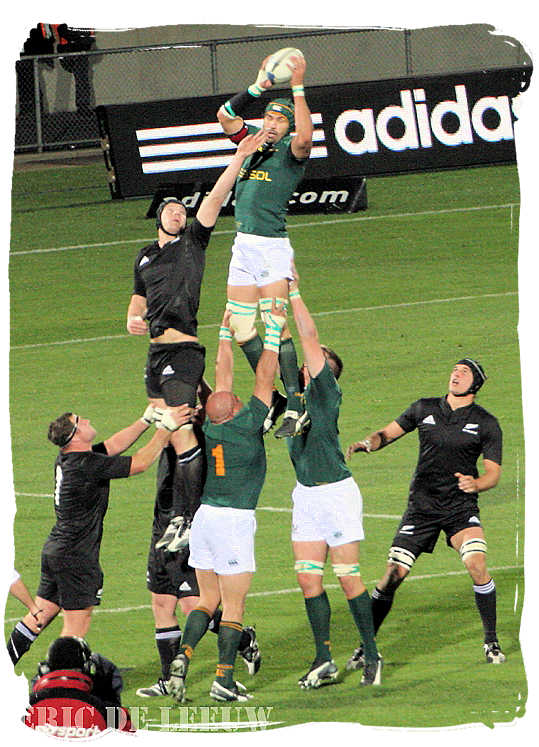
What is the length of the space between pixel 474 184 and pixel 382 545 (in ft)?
28.6

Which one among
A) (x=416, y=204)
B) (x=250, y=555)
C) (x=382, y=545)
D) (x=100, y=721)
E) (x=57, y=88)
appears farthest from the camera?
(x=57, y=88)

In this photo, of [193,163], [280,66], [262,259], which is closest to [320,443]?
[262,259]

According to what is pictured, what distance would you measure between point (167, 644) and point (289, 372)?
1959 mm

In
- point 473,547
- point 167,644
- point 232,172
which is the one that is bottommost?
point 167,644

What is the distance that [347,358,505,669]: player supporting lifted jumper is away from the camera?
34.1 feet

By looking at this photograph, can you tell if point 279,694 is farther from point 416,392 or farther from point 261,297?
point 416,392

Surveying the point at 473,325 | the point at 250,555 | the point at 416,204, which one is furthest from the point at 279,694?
the point at 416,204

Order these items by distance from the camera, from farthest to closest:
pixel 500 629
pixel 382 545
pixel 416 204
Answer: pixel 416 204
pixel 382 545
pixel 500 629

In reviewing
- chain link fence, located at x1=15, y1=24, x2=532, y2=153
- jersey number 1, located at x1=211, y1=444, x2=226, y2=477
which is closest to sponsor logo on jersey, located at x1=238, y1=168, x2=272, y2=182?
jersey number 1, located at x1=211, y1=444, x2=226, y2=477

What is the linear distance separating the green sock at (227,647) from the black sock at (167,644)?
0.47 meters

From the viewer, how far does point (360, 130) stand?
15.0 meters

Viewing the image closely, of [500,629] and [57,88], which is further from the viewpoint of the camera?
[57,88]

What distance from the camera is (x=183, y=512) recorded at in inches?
403

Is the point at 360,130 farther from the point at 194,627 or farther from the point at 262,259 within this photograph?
the point at 194,627
